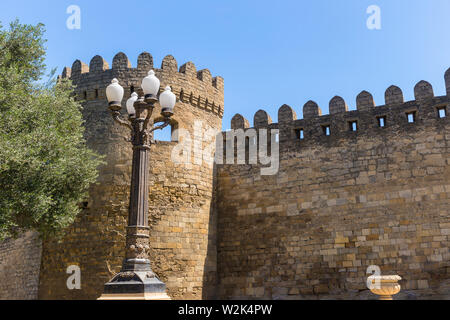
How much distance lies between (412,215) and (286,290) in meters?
3.44

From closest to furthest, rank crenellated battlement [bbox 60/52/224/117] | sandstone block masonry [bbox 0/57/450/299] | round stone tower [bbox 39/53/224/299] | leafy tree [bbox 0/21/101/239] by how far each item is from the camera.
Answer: leafy tree [bbox 0/21/101/239] < sandstone block masonry [bbox 0/57/450/299] < round stone tower [bbox 39/53/224/299] < crenellated battlement [bbox 60/52/224/117]

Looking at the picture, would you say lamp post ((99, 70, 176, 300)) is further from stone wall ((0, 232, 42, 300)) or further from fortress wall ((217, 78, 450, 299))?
stone wall ((0, 232, 42, 300))

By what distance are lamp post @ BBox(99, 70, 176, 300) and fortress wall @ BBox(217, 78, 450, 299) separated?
5607 millimetres

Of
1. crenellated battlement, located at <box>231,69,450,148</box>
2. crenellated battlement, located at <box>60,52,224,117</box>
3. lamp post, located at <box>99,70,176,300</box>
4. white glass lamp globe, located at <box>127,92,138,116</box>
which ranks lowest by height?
lamp post, located at <box>99,70,176,300</box>

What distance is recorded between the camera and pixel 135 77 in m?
11.9

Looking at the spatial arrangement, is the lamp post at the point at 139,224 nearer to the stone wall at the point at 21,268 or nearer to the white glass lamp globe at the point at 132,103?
the white glass lamp globe at the point at 132,103

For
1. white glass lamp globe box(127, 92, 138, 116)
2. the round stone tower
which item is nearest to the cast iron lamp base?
white glass lamp globe box(127, 92, 138, 116)

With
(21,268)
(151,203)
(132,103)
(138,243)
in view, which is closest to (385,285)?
(138,243)

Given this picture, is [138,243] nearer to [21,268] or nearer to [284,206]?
[284,206]

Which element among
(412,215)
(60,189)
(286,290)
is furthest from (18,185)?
Answer: (412,215)

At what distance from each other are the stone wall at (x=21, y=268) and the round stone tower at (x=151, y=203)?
242 cm

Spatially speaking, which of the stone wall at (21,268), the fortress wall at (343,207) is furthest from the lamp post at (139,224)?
the stone wall at (21,268)

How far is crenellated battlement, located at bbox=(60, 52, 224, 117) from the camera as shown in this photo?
39.4ft
